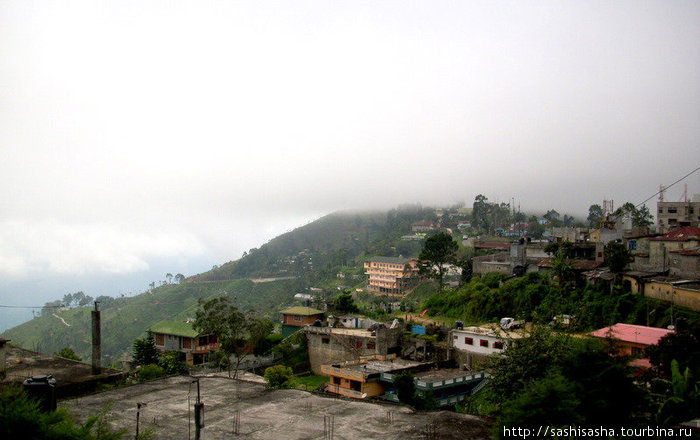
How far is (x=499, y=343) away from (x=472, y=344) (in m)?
2.04

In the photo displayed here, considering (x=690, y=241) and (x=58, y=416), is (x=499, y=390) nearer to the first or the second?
(x=58, y=416)

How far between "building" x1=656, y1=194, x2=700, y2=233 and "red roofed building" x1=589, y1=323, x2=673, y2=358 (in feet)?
104

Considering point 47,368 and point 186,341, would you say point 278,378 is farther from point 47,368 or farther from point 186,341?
point 186,341

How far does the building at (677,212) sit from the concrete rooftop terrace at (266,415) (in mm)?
46742

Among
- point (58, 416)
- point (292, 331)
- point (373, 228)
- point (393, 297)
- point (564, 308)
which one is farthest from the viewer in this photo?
point (373, 228)

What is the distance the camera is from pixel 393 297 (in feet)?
203

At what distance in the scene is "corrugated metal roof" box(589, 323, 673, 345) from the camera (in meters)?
22.9

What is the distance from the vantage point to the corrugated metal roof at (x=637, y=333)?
902 inches

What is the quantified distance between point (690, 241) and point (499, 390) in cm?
2230

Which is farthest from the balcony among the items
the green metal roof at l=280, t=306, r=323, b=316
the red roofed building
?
the red roofed building

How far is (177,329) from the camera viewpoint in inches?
1617

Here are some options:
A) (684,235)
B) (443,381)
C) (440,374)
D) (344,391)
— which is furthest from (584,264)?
(344,391)

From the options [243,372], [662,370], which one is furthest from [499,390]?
[243,372]

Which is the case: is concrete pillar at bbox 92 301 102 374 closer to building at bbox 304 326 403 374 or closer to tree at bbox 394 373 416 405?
tree at bbox 394 373 416 405
